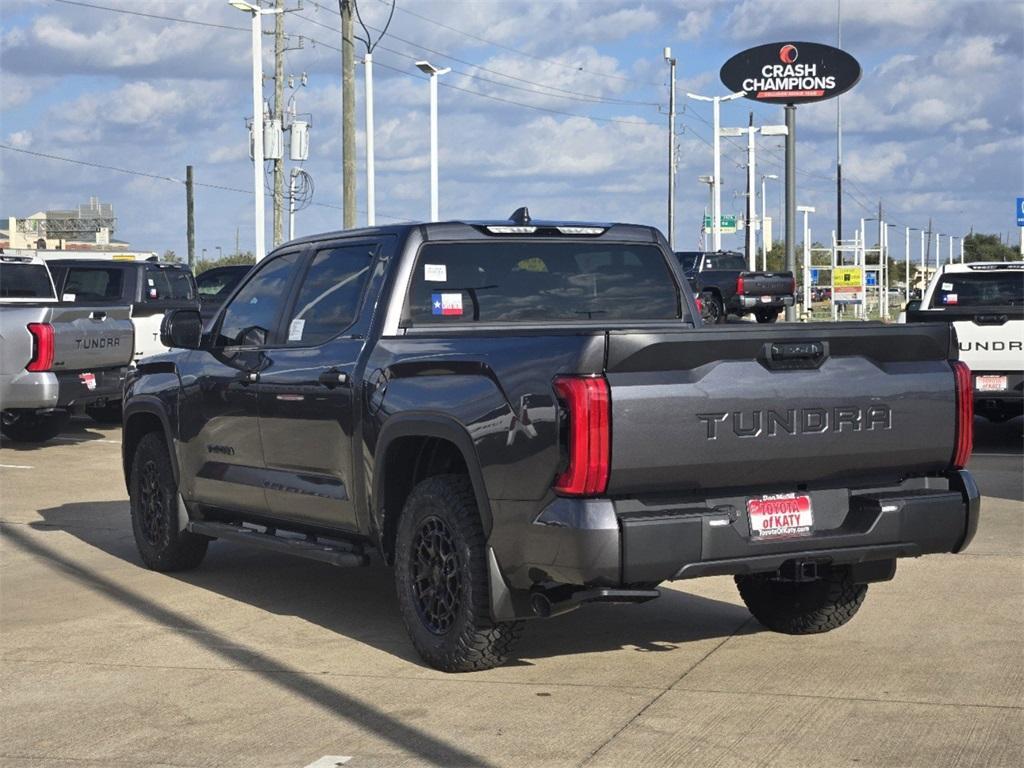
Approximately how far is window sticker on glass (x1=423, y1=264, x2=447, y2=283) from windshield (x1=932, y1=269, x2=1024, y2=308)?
12.0m

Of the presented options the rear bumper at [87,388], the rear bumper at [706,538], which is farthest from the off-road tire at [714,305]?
the rear bumper at [706,538]

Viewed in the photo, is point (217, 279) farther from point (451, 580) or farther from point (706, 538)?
point (706, 538)

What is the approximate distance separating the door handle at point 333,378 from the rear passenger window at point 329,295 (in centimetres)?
25

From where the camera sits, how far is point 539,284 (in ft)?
27.0

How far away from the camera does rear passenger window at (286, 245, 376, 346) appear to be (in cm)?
805

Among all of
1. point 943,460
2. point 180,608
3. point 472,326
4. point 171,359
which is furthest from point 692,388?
point 171,359

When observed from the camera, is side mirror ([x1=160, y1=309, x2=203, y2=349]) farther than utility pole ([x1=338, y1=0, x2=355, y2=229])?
No

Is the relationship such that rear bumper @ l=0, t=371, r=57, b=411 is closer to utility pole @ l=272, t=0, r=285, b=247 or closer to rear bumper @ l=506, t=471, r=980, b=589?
rear bumper @ l=506, t=471, r=980, b=589

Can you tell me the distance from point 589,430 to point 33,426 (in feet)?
43.4

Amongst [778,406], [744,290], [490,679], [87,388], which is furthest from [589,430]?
[744,290]

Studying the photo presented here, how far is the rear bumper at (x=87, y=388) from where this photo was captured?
647 inches

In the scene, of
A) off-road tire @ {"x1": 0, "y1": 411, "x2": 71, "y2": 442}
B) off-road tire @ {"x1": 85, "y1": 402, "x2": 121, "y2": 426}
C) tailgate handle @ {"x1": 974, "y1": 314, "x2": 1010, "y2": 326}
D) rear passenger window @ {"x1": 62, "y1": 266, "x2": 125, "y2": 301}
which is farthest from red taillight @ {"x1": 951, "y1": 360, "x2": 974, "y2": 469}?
rear passenger window @ {"x1": 62, "y1": 266, "x2": 125, "y2": 301}

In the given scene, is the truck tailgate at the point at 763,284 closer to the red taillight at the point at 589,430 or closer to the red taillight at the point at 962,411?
the red taillight at the point at 962,411

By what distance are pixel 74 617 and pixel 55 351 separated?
26.9ft
